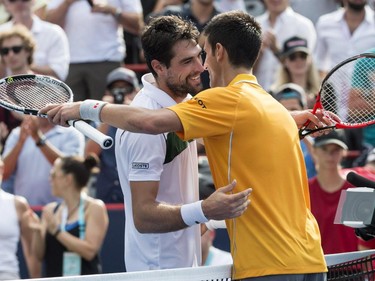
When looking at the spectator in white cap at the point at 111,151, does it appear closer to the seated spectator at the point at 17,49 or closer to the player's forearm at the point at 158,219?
the seated spectator at the point at 17,49

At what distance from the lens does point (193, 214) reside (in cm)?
470

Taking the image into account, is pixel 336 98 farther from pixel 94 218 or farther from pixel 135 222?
pixel 94 218

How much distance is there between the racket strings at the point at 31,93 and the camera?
5191mm

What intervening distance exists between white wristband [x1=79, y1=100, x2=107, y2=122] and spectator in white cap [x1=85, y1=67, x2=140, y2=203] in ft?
13.0

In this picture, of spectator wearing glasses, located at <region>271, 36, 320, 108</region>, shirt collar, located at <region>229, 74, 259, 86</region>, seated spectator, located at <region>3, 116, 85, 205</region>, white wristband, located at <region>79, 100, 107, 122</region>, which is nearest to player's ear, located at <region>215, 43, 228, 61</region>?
shirt collar, located at <region>229, 74, 259, 86</region>

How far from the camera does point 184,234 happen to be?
5328 millimetres

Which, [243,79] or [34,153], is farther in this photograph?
[34,153]

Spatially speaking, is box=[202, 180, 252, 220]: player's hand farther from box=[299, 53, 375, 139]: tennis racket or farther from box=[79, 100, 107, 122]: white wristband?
box=[299, 53, 375, 139]: tennis racket

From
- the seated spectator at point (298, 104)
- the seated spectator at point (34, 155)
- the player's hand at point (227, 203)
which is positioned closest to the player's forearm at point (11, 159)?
the seated spectator at point (34, 155)

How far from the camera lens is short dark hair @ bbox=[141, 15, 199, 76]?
16.9 feet

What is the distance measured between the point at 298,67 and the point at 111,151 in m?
2.10

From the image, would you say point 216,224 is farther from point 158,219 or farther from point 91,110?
point 91,110

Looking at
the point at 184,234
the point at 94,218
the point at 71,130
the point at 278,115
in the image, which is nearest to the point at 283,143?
the point at 278,115

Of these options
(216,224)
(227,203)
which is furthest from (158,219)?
(216,224)
